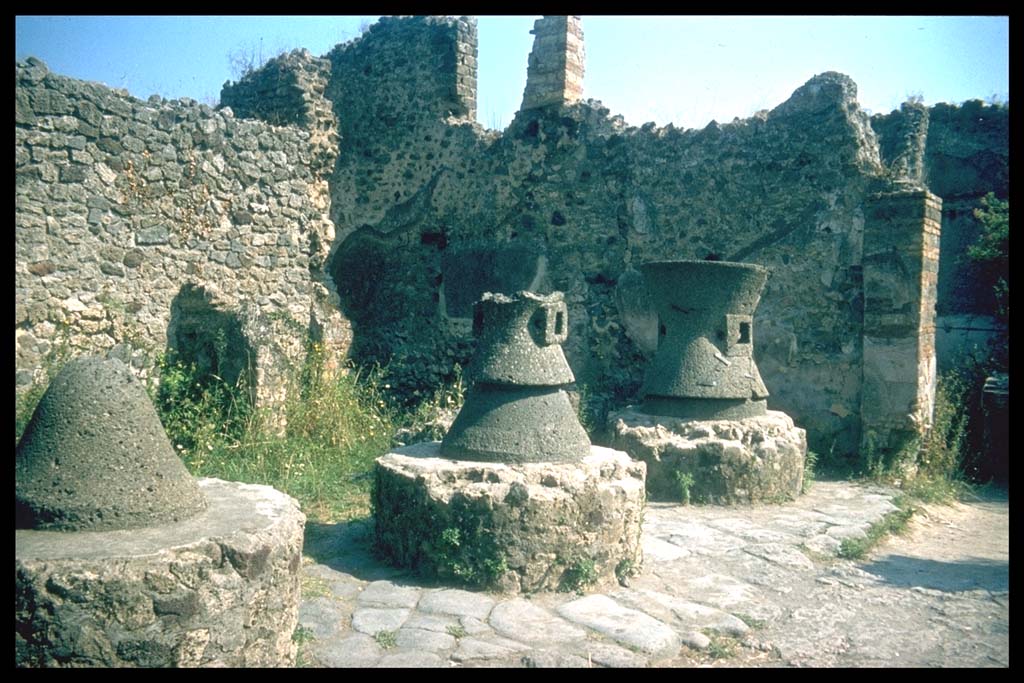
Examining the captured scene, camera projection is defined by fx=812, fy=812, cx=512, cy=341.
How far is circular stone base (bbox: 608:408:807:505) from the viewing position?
566 centimetres

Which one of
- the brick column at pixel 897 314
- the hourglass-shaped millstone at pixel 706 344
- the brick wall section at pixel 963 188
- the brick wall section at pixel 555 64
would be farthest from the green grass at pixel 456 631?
the brick wall section at pixel 963 188

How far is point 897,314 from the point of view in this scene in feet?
22.0

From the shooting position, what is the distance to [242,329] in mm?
6695

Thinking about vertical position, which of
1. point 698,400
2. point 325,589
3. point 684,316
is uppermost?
point 684,316

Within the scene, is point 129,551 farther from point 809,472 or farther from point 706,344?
point 809,472

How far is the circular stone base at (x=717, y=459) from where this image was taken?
566cm

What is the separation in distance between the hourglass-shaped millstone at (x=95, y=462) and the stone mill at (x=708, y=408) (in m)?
3.55

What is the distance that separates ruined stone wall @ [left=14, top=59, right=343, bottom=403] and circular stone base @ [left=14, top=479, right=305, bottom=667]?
12.1 feet

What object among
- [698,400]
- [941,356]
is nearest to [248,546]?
[698,400]

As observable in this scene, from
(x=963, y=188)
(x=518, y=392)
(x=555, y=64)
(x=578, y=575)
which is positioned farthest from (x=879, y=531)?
(x=963, y=188)

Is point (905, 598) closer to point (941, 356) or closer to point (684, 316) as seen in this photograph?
point (684, 316)

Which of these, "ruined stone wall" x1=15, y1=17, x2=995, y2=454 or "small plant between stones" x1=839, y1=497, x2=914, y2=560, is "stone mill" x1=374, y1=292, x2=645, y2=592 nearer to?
"small plant between stones" x1=839, y1=497, x2=914, y2=560

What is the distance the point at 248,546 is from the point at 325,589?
1.07 metres

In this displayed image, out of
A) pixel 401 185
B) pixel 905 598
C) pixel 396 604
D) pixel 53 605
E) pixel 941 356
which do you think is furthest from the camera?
pixel 941 356
